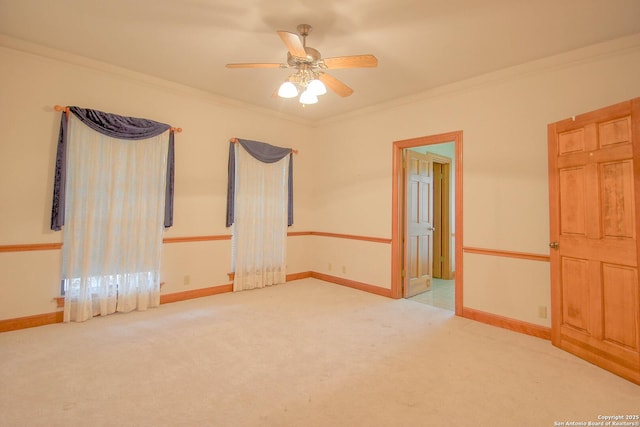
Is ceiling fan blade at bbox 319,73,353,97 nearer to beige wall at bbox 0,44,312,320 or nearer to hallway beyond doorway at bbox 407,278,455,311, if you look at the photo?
beige wall at bbox 0,44,312,320

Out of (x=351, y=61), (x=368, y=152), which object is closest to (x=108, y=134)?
(x=351, y=61)

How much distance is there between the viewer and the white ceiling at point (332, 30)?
7.70 feet

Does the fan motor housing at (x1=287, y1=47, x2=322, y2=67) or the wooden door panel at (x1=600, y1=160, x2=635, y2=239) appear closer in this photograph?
the wooden door panel at (x1=600, y1=160, x2=635, y2=239)

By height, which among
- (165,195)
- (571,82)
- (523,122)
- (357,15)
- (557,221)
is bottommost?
(557,221)

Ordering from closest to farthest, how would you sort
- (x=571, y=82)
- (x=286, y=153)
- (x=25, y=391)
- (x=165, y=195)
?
(x=25, y=391) < (x=571, y=82) < (x=165, y=195) < (x=286, y=153)

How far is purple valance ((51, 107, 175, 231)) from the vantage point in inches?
121

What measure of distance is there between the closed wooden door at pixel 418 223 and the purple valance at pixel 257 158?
1858 mm

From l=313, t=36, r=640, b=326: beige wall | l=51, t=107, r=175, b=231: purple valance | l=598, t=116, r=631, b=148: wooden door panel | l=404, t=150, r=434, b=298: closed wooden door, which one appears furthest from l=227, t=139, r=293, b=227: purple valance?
l=598, t=116, r=631, b=148: wooden door panel

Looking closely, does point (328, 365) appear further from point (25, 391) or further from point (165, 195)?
point (165, 195)

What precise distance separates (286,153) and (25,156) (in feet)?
10.1

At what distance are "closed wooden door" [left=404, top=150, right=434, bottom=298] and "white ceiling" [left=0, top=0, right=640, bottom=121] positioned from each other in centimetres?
139

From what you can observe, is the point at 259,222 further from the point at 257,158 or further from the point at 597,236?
the point at 597,236

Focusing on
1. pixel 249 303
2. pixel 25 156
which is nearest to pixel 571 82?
A: pixel 249 303

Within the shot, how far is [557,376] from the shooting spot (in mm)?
2262
